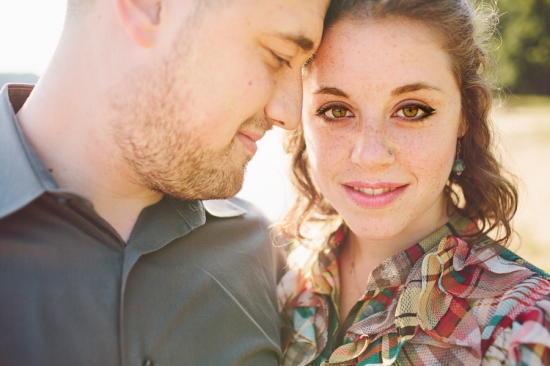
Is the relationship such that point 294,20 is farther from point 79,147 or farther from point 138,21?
point 79,147

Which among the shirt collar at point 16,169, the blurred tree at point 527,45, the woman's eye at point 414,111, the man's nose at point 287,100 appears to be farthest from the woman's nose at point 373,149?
the blurred tree at point 527,45

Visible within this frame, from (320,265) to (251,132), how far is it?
0.75 m

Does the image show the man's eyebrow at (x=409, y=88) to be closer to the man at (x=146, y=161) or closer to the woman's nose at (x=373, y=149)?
the woman's nose at (x=373, y=149)

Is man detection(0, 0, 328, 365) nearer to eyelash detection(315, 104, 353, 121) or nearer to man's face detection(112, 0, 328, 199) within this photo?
man's face detection(112, 0, 328, 199)

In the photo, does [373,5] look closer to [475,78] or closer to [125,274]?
[475,78]

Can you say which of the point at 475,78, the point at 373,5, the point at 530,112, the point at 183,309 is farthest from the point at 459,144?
the point at 530,112

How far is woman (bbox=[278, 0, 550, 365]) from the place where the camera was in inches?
74.2

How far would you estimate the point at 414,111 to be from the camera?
2049mm

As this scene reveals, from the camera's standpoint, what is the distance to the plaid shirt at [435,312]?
5.68ft

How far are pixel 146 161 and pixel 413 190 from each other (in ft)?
3.48

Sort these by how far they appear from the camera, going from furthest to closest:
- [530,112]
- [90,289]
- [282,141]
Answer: [530,112] < [282,141] < [90,289]

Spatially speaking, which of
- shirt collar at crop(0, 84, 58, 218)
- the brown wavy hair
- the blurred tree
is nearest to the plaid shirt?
the brown wavy hair

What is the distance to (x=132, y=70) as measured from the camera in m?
1.95

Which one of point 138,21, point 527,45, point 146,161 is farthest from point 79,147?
point 527,45
